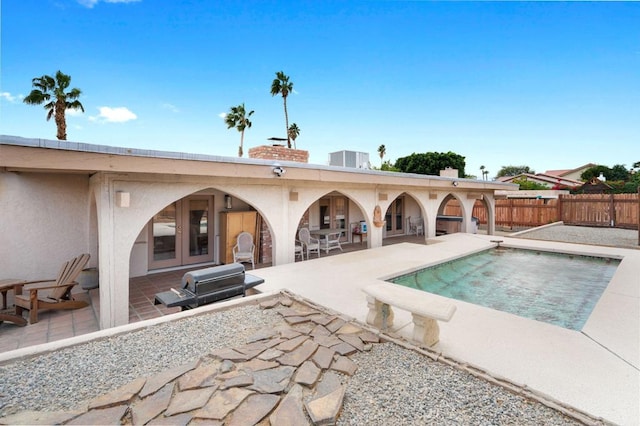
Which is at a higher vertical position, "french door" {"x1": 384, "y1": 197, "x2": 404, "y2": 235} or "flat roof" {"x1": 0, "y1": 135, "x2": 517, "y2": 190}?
"flat roof" {"x1": 0, "y1": 135, "x2": 517, "y2": 190}

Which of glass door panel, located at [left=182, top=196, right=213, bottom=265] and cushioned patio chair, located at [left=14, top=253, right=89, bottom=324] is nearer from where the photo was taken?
cushioned patio chair, located at [left=14, top=253, right=89, bottom=324]

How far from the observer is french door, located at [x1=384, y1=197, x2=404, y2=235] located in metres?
15.5

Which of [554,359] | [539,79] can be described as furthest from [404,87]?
[554,359]

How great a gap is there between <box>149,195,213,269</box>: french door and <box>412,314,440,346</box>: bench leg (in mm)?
7956

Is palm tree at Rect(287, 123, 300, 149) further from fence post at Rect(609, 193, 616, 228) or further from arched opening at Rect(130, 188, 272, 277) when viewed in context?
fence post at Rect(609, 193, 616, 228)

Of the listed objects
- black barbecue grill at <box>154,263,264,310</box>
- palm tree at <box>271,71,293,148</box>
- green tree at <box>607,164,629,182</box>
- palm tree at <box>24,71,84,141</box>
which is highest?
palm tree at <box>271,71,293,148</box>

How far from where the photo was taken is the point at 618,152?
48.3m

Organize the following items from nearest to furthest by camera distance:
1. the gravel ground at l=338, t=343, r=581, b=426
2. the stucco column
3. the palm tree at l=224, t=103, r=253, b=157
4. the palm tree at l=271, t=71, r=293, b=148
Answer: the gravel ground at l=338, t=343, r=581, b=426 < the stucco column < the palm tree at l=271, t=71, r=293, b=148 < the palm tree at l=224, t=103, r=253, b=157

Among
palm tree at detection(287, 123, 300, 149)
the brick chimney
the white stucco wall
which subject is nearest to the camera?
the white stucco wall

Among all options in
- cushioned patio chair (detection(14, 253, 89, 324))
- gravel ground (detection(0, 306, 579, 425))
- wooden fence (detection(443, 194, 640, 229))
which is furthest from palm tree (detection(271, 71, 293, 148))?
gravel ground (detection(0, 306, 579, 425))

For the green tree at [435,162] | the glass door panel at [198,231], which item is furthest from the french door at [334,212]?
the green tree at [435,162]

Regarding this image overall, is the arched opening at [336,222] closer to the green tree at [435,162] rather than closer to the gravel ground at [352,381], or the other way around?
the gravel ground at [352,381]

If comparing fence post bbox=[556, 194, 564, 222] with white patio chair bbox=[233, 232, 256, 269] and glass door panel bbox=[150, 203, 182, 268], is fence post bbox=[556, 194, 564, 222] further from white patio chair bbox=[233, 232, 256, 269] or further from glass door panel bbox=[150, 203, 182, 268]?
glass door panel bbox=[150, 203, 182, 268]

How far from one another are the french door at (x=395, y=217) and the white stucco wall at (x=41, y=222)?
12641 millimetres
